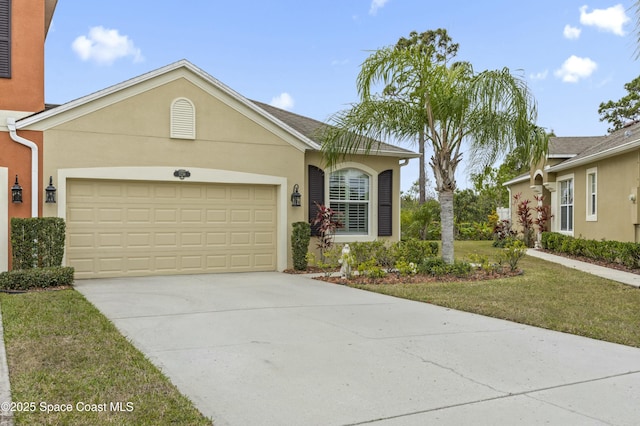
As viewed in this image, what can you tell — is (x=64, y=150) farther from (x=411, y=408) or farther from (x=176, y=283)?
(x=411, y=408)

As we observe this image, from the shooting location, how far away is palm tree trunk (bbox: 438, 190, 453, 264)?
11445mm

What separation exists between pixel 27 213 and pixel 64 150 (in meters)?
1.43

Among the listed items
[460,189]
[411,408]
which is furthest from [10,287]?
[460,189]

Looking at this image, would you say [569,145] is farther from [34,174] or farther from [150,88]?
[34,174]

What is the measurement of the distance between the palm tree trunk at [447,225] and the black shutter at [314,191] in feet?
10.3

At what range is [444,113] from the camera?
11156 mm

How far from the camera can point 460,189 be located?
28656mm

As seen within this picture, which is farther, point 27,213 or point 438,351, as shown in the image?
point 27,213

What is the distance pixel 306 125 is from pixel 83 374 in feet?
38.4

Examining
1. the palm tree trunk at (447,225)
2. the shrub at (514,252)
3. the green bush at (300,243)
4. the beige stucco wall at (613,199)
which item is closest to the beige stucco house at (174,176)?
the green bush at (300,243)

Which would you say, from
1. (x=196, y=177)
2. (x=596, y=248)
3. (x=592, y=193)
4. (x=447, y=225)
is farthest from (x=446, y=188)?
(x=592, y=193)

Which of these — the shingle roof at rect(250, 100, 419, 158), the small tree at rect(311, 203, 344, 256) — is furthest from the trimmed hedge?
the small tree at rect(311, 203, 344, 256)

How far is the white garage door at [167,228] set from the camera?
34.6 ft

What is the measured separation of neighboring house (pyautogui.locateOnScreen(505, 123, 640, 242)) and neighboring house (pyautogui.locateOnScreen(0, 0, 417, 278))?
26.7 feet
